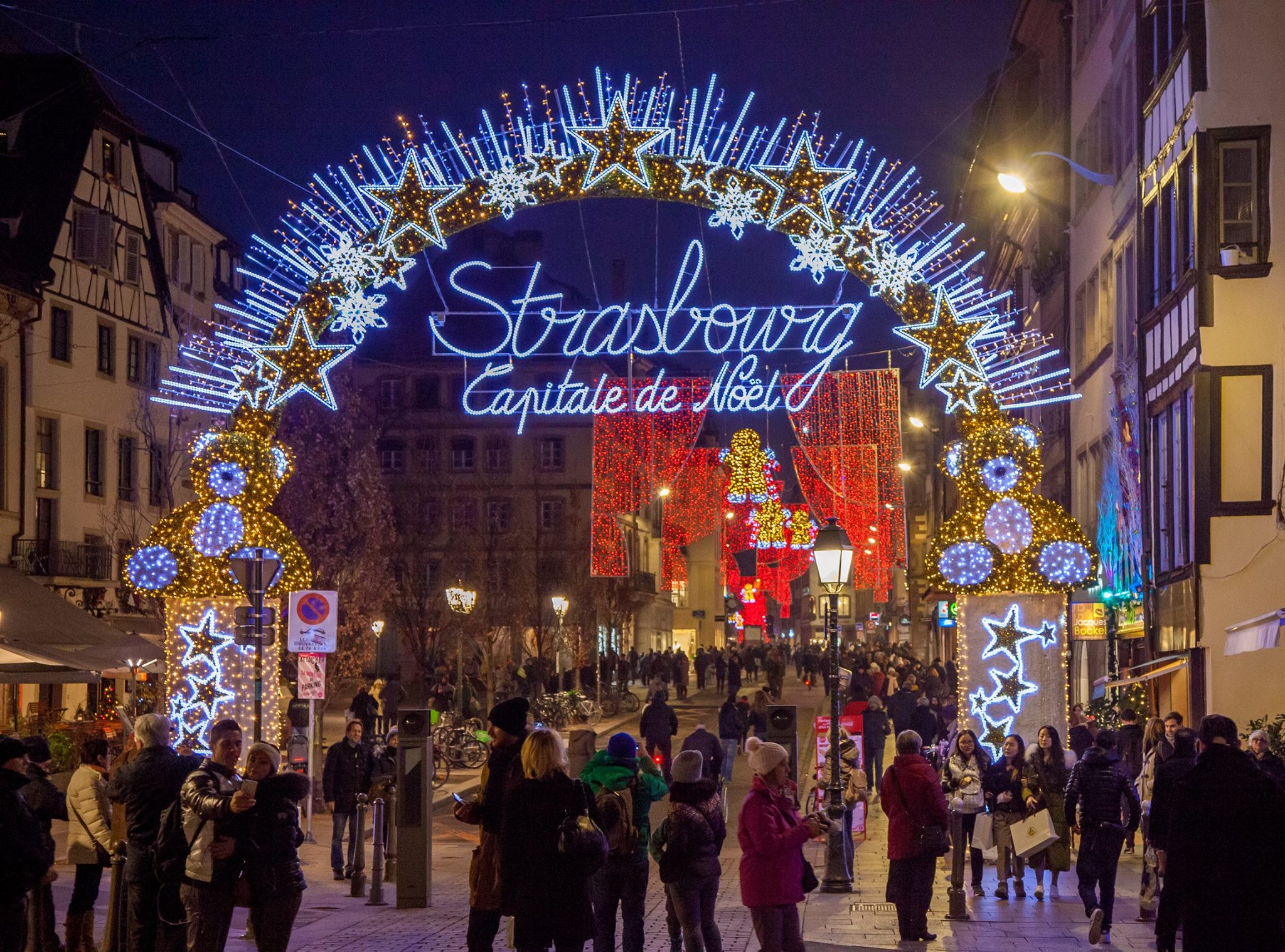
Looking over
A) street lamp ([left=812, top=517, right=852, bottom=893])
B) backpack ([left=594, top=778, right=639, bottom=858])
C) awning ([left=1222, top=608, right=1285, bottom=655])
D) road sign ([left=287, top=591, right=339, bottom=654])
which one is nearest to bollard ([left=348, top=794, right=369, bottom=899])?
street lamp ([left=812, top=517, right=852, bottom=893])

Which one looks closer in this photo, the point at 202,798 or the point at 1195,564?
the point at 202,798

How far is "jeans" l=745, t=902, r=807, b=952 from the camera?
35.1ft

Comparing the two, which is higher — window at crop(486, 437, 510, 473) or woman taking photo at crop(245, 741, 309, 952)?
window at crop(486, 437, 510, 473)

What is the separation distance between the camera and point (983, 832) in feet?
54.1

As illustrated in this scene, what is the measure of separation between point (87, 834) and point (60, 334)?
98.6 ft

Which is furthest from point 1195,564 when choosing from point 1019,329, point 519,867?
point 1019,329

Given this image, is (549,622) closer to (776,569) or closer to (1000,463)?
(776,569)

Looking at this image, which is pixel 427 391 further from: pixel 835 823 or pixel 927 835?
pixel 927 835

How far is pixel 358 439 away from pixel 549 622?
79.8ft

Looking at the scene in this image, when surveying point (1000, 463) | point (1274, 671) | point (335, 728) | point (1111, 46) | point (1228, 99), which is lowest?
point (335, 728)

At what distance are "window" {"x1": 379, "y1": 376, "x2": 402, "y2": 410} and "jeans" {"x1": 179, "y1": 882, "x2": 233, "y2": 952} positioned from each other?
219 ft

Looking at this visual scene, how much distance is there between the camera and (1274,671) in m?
22.1

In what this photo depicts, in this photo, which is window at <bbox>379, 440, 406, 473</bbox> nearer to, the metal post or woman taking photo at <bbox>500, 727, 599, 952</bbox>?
the metal post

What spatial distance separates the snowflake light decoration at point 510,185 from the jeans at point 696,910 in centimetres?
1032
